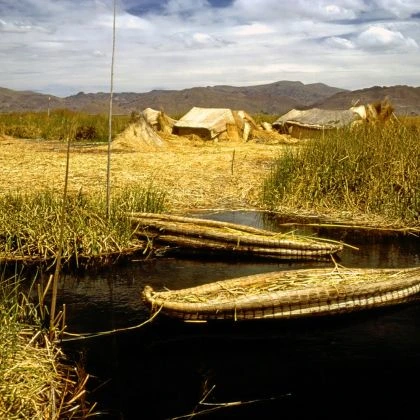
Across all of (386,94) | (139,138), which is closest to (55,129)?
(139,138)

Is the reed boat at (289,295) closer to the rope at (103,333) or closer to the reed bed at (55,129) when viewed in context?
the rope at (103,333)

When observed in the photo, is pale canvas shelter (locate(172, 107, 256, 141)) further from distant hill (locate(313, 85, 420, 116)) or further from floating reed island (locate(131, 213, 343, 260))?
distant hill (locate(313, 85, 420, 116))

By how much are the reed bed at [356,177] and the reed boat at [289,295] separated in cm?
393

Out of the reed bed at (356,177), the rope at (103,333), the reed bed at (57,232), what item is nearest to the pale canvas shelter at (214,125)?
the reed bed at (356,177)

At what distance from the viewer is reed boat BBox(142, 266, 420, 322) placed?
5496mm

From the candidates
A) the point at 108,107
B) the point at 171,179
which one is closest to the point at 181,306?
the point at 108,107

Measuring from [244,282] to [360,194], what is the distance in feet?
17.7

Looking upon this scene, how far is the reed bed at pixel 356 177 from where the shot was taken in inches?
411

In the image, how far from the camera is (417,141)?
35.2 ft

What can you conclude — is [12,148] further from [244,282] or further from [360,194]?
[244,282]

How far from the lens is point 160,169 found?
14539 mm

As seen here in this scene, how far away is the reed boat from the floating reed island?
3.95 ft

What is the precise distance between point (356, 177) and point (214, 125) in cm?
1200

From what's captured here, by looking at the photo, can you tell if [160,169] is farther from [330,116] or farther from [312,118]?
[312,118]
